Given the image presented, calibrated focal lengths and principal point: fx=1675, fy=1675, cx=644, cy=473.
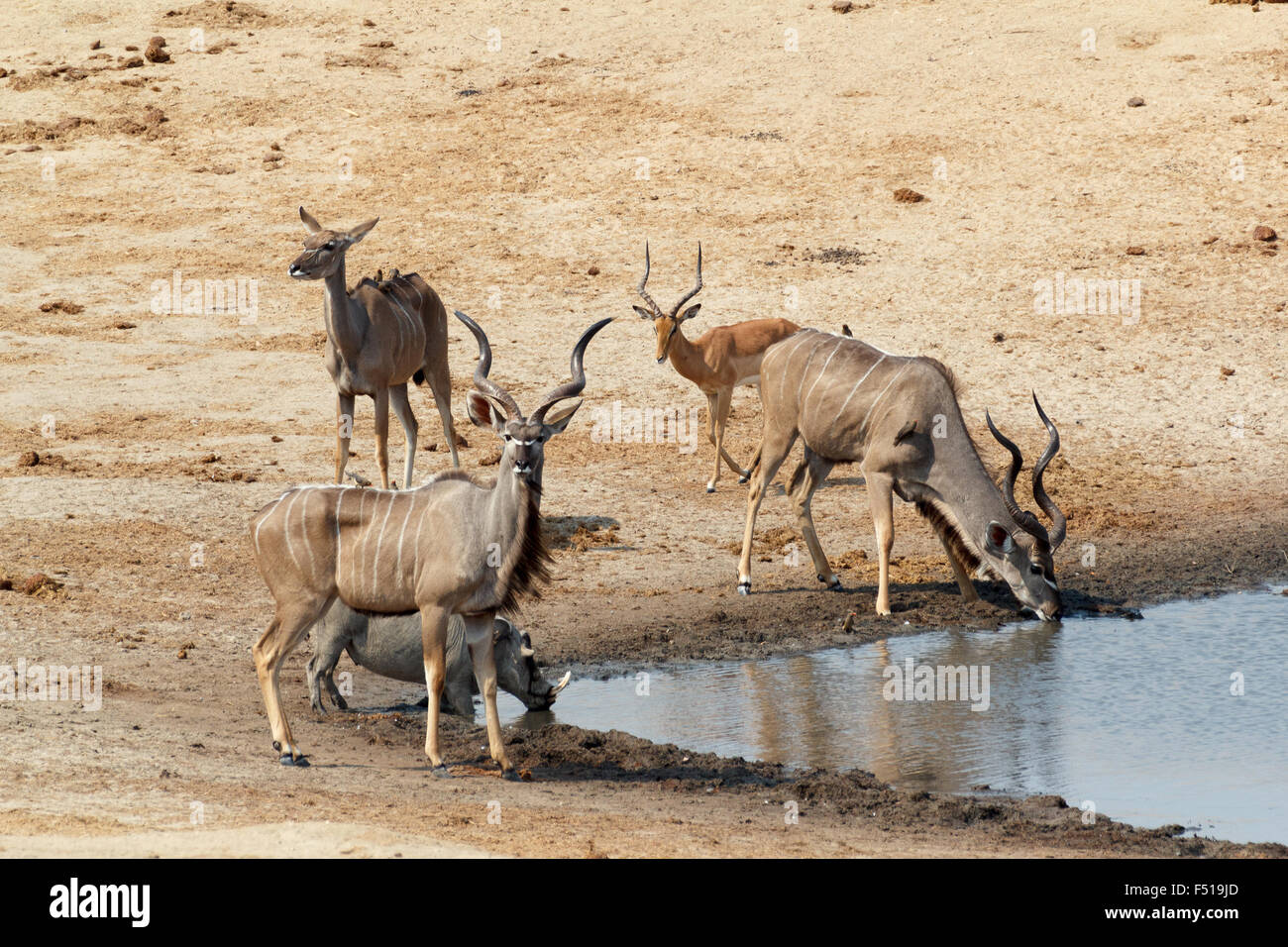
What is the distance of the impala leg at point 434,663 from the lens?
293 inches

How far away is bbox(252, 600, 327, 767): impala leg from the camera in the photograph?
7.41m

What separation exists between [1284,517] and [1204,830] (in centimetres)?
609

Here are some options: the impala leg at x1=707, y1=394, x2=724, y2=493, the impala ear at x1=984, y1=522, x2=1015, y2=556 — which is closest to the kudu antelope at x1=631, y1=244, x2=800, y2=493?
the impala leg at x1=707, y1=394, x2=724, y2=493

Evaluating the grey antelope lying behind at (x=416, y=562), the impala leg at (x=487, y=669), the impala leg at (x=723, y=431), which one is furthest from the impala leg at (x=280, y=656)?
the impala leg at (x=723, y=431)

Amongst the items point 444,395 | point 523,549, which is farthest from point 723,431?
point 523,549

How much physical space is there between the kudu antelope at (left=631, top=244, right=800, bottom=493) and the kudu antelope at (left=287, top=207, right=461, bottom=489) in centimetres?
221

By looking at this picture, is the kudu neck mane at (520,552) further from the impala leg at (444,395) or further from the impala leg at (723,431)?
the impala leg at (723,431)

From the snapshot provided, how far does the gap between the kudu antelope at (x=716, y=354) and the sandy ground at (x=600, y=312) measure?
1.86ft

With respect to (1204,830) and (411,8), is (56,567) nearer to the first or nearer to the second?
(1204,830)

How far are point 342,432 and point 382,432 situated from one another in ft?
1.13

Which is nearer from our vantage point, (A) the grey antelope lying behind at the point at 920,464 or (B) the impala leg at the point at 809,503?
(A) the grey antelope lying behind at the point at 920,464

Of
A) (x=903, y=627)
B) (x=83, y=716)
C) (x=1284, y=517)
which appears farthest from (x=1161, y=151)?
(x=83, y=716)

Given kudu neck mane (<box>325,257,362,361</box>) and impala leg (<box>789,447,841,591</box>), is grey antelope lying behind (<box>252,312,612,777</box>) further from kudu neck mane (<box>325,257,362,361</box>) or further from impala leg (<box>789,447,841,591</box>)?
kudu neck mane (<box>325,257,362,361</box>)

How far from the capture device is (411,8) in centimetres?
2420
